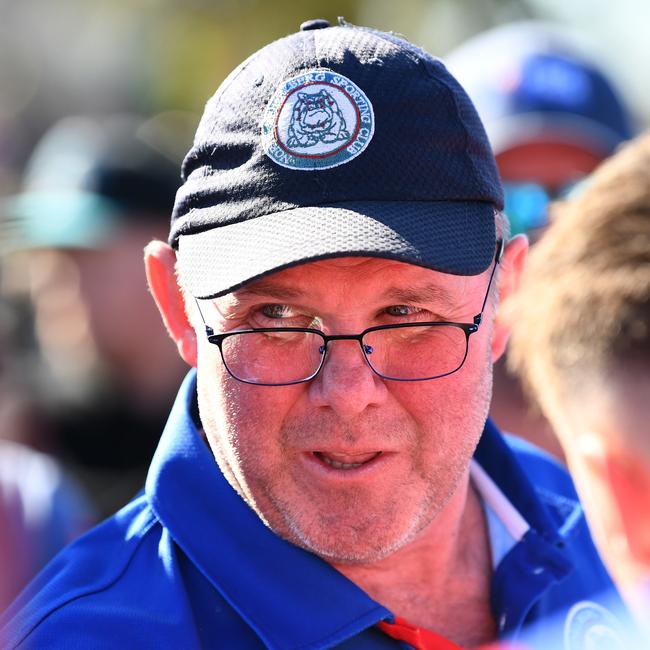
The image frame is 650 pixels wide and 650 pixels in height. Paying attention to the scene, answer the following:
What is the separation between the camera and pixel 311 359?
6.71 ft

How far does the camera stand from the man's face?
2.02m

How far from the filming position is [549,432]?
142 inches

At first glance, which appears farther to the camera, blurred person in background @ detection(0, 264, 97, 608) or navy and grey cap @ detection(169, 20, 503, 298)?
blurred person in background @ detection(0, 264, 97, 608)

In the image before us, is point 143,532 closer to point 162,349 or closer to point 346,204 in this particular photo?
point 346,204

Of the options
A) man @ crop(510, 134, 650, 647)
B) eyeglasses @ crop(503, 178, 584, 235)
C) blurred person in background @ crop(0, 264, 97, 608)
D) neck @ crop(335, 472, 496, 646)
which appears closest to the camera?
man @ crop(510, 134, 650, 647)

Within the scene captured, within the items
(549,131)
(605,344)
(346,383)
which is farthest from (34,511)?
(549,131)

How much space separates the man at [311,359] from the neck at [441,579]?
0.11 meters

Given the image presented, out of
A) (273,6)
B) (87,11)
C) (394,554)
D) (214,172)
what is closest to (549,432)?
(394,554)

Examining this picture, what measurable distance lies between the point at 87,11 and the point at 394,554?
64.6ft

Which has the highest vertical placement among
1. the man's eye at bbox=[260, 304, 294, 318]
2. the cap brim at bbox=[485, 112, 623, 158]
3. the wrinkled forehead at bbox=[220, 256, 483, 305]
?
the cap brim at bbox=[485, 112, 623, 158]

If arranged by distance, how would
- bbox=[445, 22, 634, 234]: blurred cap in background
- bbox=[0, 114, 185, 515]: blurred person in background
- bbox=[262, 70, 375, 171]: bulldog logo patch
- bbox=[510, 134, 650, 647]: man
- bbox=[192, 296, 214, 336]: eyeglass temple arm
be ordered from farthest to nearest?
1. bbox=[0, 114, 185, 515]: blurred person in background
2. bbox=[445, 22, 634, 234]: blurred cap in background
3. bbox=[192, 296, 214, 336]: eyeglass temple arm
4. bbox=[262, 70, 375, 171]: bulldog logo patch
5. bbox=[510, 134, 650, 647]: man

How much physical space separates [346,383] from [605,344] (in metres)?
0.52

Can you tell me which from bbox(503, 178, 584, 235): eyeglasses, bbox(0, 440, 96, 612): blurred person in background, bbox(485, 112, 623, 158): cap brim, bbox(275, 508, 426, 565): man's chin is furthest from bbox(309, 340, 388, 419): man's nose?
bbox(485, 112, 623, 158): cap brim

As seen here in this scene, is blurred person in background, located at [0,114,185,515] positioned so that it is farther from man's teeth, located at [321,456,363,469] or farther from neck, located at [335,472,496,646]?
man's teeth, located at [321,456,363,469]
